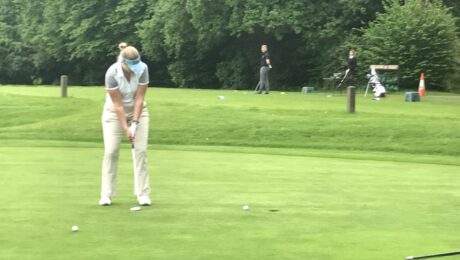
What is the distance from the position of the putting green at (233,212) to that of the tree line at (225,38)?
24.4 m

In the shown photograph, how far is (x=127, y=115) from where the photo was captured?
25.9 feet

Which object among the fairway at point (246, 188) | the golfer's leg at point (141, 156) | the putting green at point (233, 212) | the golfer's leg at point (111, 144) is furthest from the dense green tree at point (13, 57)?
the golfer's leg at point (141, 156)

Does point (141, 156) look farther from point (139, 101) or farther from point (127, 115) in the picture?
point (139, 101)

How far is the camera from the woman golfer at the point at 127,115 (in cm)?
764

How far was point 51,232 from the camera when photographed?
620cm

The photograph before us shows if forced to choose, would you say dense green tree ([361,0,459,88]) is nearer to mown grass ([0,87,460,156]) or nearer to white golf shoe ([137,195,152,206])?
mown grass ([0,87,460,156])

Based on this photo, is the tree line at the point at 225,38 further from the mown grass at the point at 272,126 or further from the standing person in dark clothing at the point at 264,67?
the mown grass at the point at 272,126

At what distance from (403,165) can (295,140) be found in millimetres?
4561

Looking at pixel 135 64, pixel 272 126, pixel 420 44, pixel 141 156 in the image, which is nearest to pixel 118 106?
pixel 135 64

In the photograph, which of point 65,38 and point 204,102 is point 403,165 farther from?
point 65,38

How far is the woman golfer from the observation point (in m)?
7.64

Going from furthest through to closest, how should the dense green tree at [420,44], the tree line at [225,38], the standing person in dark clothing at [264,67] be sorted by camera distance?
1. the tree line at [225,38]
2. the dense green tree at [420,44]
3. the standing person in dark clothing at [264,67]

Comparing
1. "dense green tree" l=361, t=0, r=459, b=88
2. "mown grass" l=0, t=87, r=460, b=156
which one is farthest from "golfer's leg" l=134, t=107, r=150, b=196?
"dense green tree" l=361, t=0, r=459, b=88

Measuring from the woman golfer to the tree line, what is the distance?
92.6 feet
